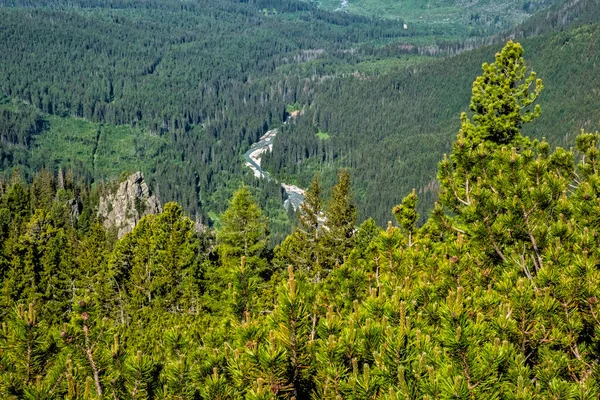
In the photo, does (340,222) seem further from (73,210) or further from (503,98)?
(73,210)

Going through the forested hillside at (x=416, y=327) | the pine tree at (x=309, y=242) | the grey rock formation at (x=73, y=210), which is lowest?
the grey rock formation at (x=73, y=210)

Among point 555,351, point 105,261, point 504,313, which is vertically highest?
point 504,313

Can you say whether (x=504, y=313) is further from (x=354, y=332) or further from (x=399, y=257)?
(x=399, y=257)

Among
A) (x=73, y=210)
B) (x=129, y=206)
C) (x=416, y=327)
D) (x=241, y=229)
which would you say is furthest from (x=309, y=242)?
(x=73, y=210)

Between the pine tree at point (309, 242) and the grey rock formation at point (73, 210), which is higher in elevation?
the pine tree at point (309, 242)

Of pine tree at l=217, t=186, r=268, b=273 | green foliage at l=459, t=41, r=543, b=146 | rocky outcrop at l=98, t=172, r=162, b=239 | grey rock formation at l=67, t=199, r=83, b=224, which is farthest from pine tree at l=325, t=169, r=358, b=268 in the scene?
grey rock formation at l=67, t=199, r=83, b=224

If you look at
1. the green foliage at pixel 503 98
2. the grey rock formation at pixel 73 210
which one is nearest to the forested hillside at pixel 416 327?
the green foliage at pixel 503 98

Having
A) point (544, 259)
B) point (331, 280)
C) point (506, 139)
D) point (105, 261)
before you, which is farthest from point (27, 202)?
point (544, 259)

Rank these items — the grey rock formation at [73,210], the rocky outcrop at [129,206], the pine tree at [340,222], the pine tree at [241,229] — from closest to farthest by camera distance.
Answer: the pine tree at [340,222] < the pine tree at [241,229] < the rocky outcrop at [129,206] < the grey rock formation at [73,210]

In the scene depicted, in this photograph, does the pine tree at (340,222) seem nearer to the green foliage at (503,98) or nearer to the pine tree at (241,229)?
the pine tree at (241,229)
